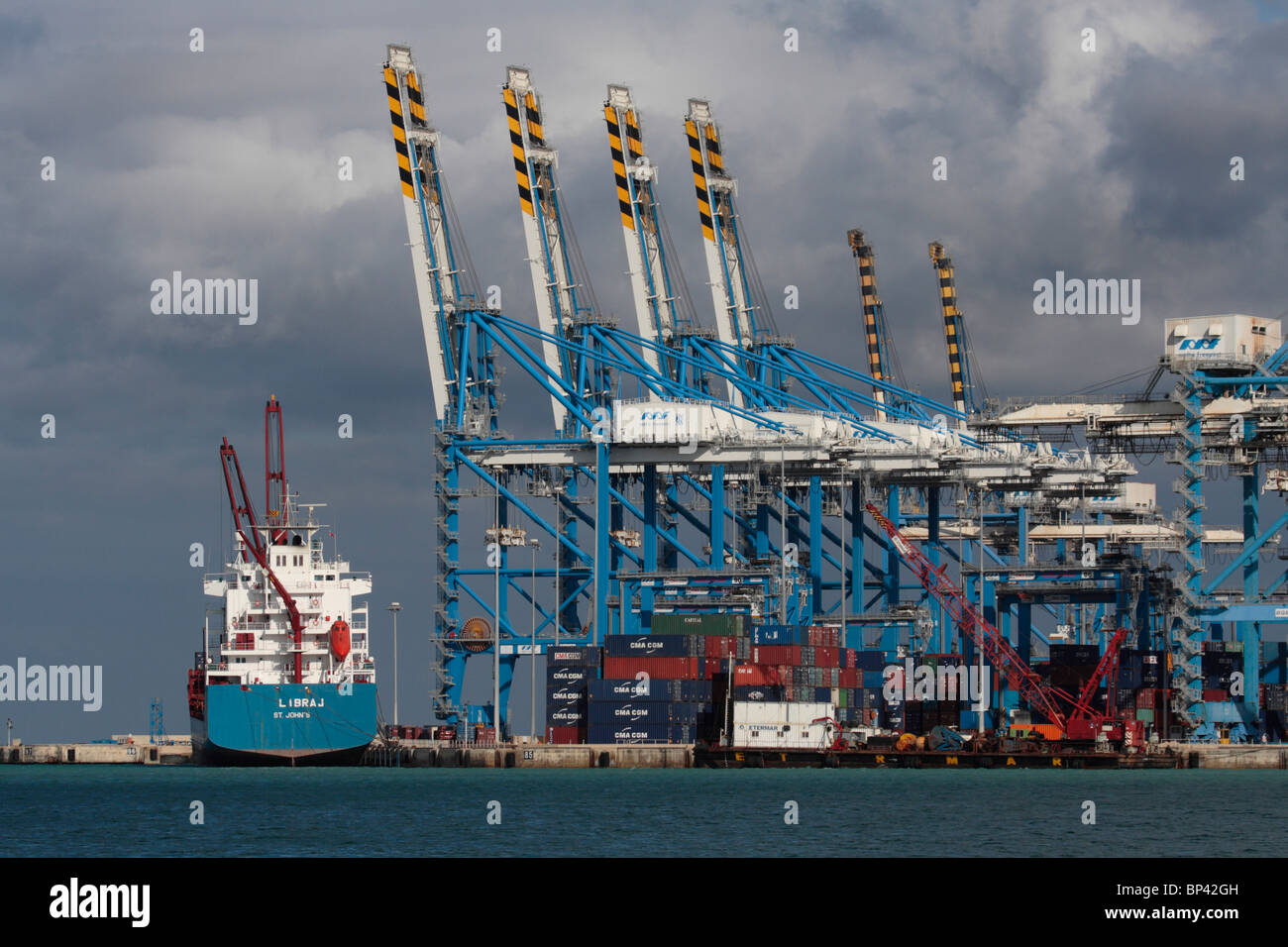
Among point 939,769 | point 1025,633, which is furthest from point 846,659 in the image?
point 1025,633

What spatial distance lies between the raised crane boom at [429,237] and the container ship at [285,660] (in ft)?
35.3

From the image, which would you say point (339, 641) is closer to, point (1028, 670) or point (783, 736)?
point (783, 736)

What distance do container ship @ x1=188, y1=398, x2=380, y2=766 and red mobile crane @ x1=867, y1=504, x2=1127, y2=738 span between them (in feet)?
83.8

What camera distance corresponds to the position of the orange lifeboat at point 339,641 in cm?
8231

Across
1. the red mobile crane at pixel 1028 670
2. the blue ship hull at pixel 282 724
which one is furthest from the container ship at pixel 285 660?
the red mobile crane at pixel 1028 670

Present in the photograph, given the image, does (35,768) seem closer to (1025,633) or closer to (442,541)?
(442,541)

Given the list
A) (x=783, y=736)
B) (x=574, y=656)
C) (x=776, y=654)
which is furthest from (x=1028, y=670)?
(x=574, y=656)

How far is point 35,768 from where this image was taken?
105625 mm

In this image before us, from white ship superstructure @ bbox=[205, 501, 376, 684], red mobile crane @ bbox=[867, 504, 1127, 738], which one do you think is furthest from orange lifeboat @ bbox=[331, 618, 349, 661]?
red mobile crane @ bbox=[867, 504, 1127, 738]

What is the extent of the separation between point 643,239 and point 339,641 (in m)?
28.9

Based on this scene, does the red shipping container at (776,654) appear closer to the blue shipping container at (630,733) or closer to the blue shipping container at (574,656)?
the blue shipping container at (630,733)

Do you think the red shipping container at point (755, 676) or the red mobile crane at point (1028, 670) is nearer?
the red shipping container at point (755, 676)
